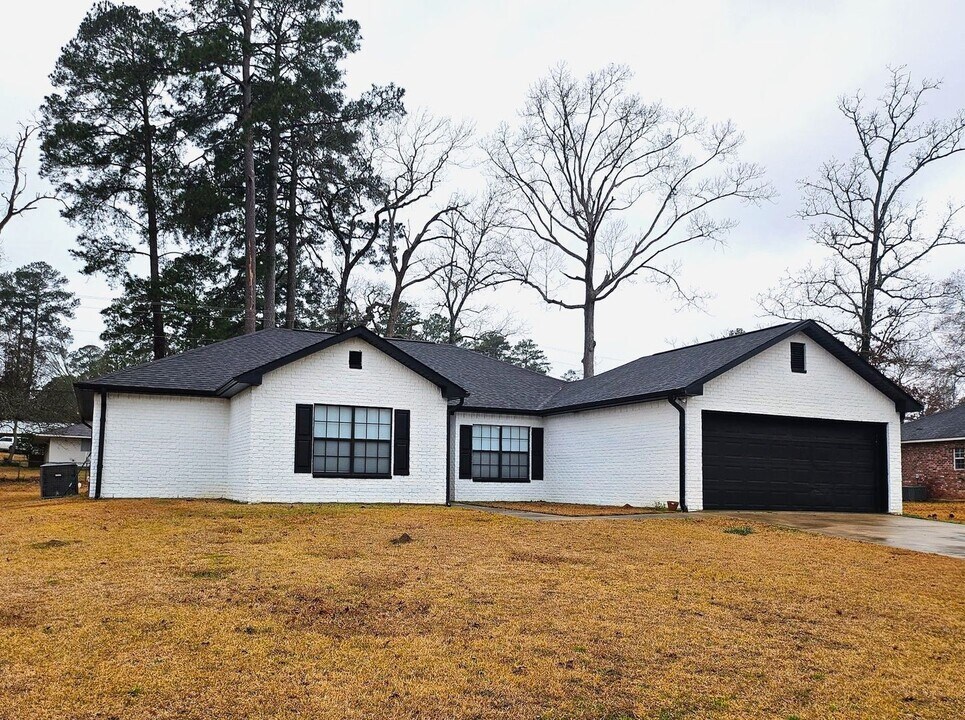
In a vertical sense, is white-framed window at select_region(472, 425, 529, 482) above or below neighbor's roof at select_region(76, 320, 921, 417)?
below

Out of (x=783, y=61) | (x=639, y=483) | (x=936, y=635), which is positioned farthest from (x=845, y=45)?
(x=936, y=635)

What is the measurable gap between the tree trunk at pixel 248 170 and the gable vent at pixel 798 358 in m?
19.1

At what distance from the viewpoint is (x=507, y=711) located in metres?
5.14

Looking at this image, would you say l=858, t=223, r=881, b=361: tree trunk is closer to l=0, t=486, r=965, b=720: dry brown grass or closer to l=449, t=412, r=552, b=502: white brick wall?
l=449, t=412, r=552, b=502: white brick wall

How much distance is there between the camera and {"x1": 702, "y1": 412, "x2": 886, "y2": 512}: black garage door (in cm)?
1852

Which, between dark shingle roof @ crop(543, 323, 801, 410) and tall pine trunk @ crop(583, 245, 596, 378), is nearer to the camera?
dark shingle roof @ crop(543, 323, 801, 410)

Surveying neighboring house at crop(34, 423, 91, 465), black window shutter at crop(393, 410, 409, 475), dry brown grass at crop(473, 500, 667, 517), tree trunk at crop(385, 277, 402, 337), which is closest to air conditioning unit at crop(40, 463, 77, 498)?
black window shutter at crop(393, 410, 409, 475)

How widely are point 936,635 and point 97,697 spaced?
21.6 ft

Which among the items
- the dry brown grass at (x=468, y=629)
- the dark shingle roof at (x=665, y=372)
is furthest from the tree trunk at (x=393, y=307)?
the dry brown grass at (x=468, y=629)

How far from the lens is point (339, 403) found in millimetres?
18438

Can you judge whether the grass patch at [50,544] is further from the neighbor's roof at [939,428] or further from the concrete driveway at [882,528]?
the neighbor's roof at [939,428]

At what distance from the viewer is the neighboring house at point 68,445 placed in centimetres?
4448

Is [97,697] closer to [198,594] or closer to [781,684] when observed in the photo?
[198,594]

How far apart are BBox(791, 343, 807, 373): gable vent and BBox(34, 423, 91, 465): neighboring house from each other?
124 feet
